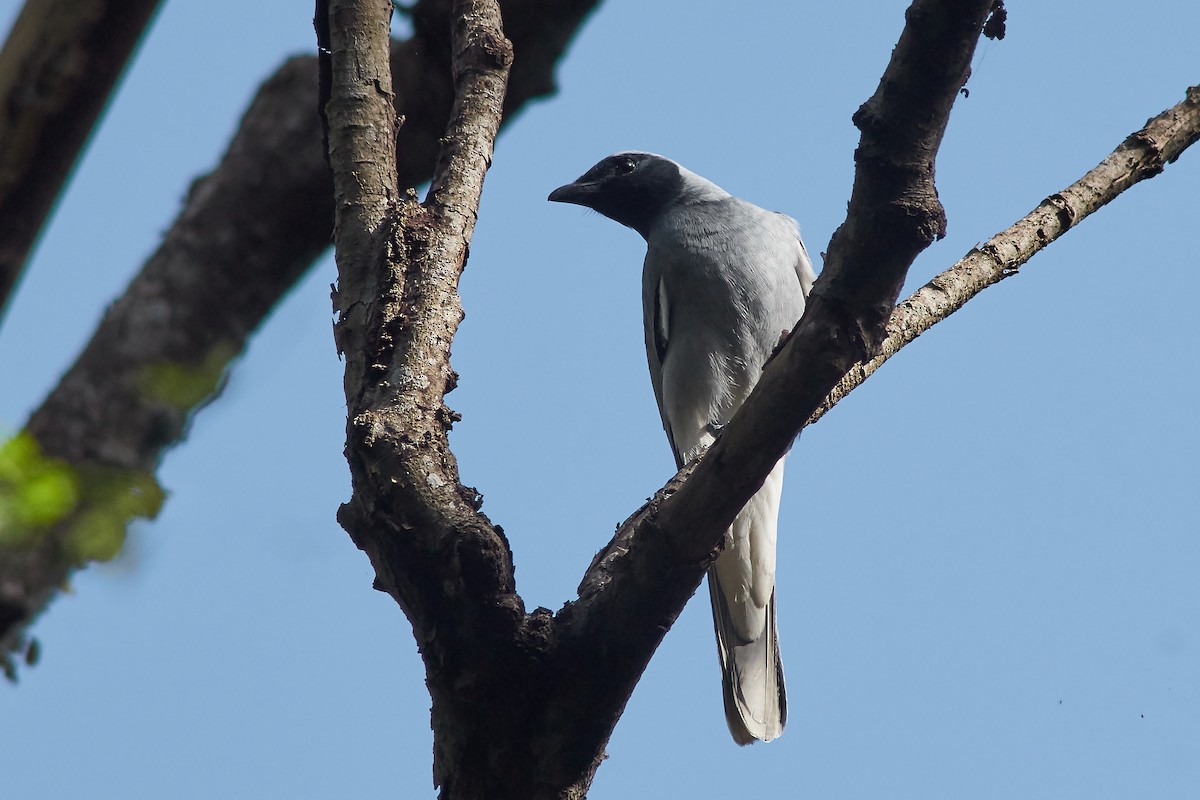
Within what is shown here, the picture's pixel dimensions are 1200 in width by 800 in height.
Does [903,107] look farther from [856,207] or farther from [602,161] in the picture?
[602,161]

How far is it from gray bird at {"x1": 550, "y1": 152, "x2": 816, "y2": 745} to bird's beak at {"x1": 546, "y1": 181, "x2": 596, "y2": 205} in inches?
35.7

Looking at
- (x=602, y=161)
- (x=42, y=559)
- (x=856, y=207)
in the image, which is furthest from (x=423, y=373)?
(x=602, y=161)

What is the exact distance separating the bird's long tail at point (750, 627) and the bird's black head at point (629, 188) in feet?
6.78

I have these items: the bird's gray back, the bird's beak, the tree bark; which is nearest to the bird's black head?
the bird's beak

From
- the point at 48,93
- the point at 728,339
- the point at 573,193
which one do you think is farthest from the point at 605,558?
the point at 573,193

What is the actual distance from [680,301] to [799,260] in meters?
0.65

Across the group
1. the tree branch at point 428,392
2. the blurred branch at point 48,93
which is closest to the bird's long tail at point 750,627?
the tree branch at point 428,392

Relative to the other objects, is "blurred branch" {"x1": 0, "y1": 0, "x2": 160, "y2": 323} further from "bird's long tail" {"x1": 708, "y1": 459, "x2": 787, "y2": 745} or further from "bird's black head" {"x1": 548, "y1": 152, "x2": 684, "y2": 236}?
"bird's black head" {"x1": 548, "y1": 152, "x2": 684, "y2": 236}

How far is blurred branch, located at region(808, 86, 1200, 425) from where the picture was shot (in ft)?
12.6

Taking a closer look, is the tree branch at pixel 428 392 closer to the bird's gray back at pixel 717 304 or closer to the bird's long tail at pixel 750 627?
Result: the bird's long tail at pixel 750 627

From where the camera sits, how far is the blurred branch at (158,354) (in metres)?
1.50

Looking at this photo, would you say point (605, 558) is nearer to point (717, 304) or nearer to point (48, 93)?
point (48, 93)

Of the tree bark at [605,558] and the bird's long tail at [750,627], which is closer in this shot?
the tree bark at [605,558]

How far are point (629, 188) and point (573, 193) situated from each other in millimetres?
419
